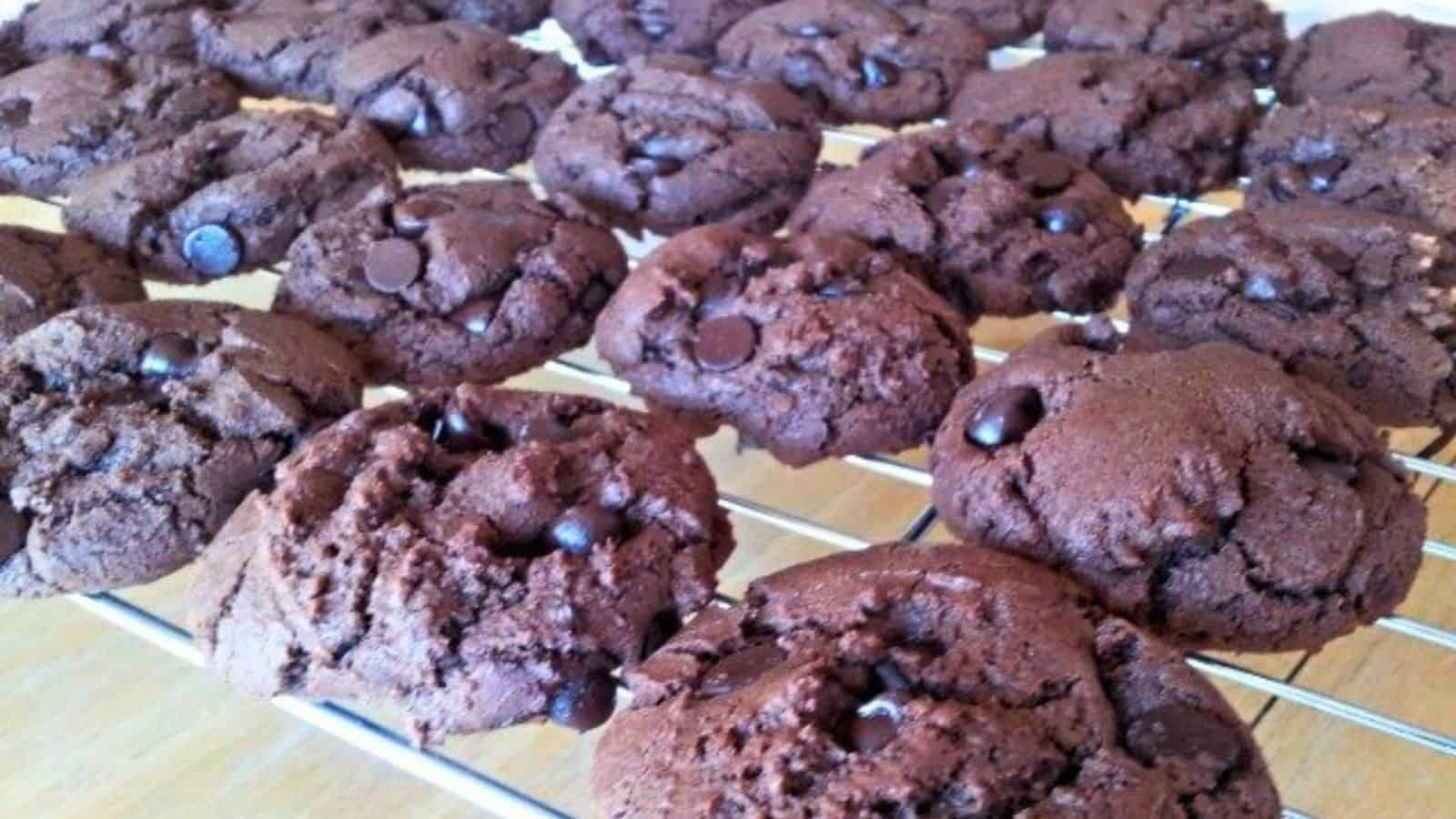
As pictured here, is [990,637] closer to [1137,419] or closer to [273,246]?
[1137,419]

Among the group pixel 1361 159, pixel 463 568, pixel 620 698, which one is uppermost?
pixel 1361 159

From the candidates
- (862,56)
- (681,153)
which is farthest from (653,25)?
(681,153)

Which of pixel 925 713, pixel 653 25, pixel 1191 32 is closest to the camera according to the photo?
pixel 925 713

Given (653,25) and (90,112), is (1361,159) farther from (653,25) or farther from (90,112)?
(90,112)

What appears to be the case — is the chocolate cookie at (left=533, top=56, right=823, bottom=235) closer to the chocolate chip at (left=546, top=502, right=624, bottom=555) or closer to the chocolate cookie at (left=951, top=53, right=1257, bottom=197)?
the chocolate cookie at (left=951, top=53, right=1257, bottom=197)

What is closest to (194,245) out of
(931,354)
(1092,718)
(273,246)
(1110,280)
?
(273,246)

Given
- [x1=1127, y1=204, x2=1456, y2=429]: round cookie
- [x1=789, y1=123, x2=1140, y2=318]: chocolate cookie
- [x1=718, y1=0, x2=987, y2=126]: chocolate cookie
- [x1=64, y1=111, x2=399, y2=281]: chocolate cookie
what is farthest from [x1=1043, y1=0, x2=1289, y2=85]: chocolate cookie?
[x1=64, y1=111, x2=399, y2=281]: chocolate cookie

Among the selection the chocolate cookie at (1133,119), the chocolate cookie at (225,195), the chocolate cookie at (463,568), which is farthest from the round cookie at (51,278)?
the chocolate cookie at (1133,119)
